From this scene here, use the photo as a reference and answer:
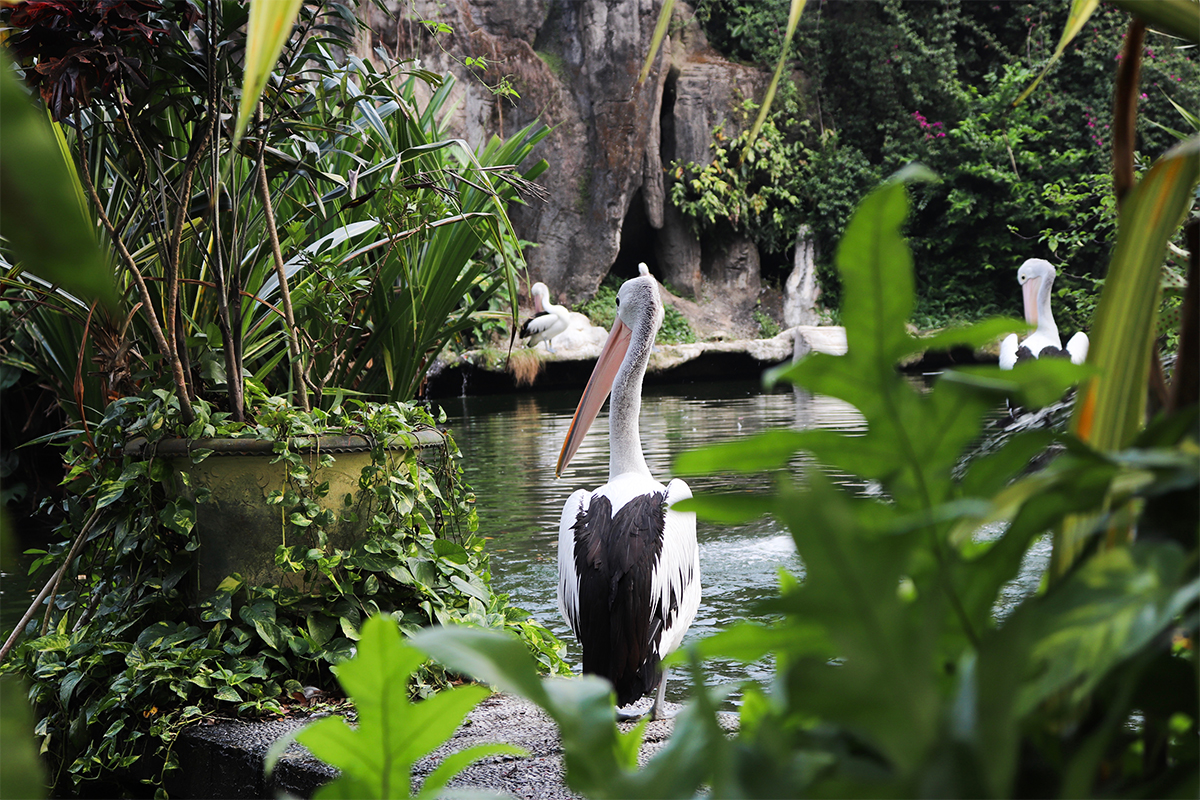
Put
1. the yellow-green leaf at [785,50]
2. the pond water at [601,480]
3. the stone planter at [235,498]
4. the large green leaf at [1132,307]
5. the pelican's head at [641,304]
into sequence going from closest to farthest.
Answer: the large green leaf at [1132,307] → the yellow-green leaf at [785,50] → the stone planter at [235,498] → the pelican's head at [641,304] → the pond water at [601,480]

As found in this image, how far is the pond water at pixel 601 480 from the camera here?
3447mm

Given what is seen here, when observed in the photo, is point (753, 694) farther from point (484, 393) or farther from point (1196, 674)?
point (484, 393)

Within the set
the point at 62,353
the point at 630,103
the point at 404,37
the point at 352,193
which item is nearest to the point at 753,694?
the point at 352,193

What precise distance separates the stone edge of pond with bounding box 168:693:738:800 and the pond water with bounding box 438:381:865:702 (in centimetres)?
42

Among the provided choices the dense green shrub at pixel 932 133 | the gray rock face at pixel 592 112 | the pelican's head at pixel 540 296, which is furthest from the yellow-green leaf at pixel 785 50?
the dense green shrub at pixel 932 133

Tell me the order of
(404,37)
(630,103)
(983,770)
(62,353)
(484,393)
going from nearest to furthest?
(983,770) < (62,353) < (404,37) < (484,393) < (630,103)

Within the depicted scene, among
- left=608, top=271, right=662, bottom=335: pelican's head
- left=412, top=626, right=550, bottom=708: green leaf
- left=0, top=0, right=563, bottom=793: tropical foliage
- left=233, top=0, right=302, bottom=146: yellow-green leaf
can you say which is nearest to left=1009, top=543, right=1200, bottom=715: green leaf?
left=412, top=626, right=550, bottom=708: green leaf

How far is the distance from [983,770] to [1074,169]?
16.6 m

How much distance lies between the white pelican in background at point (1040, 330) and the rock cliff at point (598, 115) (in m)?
7.44

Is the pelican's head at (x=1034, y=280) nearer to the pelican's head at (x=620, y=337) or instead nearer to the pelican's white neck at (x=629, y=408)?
the pelican's head at (x=620, y=337)

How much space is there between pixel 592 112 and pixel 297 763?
13465mm

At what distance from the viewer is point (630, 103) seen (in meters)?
13.9

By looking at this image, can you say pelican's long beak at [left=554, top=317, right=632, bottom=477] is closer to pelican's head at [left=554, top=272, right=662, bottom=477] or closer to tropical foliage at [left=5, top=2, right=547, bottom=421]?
pelican's head at [left=554, top=272, right=662, bottom=477]

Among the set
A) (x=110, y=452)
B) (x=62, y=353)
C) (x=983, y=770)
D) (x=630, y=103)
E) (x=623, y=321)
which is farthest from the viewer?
(x=630, y=103)
